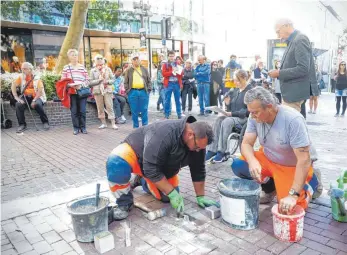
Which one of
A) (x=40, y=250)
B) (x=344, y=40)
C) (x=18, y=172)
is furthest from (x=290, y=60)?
(x=344, y=40)

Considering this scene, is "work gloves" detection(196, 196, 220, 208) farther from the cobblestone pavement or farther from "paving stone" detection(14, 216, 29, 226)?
"paving stone" detection(14, 216, 29, 226)

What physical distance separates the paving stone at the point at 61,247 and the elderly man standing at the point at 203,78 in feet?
25.5

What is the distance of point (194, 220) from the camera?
10.8 feet

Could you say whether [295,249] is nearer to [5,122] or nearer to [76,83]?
[76,83]

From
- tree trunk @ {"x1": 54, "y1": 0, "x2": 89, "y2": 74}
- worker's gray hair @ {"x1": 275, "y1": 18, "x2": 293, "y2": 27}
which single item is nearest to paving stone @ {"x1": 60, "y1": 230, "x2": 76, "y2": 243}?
worker's gray hair @ {"x1": 275, "y1": 18, "x2": 293, "y2": 27}

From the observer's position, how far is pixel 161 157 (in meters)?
3.03

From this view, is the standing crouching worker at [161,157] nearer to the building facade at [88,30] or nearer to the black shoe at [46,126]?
the black shoe at [46,126]

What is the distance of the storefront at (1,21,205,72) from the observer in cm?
1537

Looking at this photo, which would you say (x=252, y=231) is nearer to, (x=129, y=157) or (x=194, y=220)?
(x=194, y=220)

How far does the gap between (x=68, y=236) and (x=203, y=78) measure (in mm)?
7795

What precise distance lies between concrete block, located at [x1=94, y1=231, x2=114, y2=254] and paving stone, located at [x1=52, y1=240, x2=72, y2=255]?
26 centimetres

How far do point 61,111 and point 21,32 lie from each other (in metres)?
8.72

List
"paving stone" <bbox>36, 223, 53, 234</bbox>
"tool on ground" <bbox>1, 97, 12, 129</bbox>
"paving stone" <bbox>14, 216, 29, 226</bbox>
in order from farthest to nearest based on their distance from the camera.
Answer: "tool on ground" <bbox>1, 97, 12, 129</bbox> < "paving stone" <bbox>14, 216, 29, 226</bbox> < "paving stone" <bbox>36, 223, 53, 234</bbox>

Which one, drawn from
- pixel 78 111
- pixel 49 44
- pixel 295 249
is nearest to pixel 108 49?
pixel 49 44
